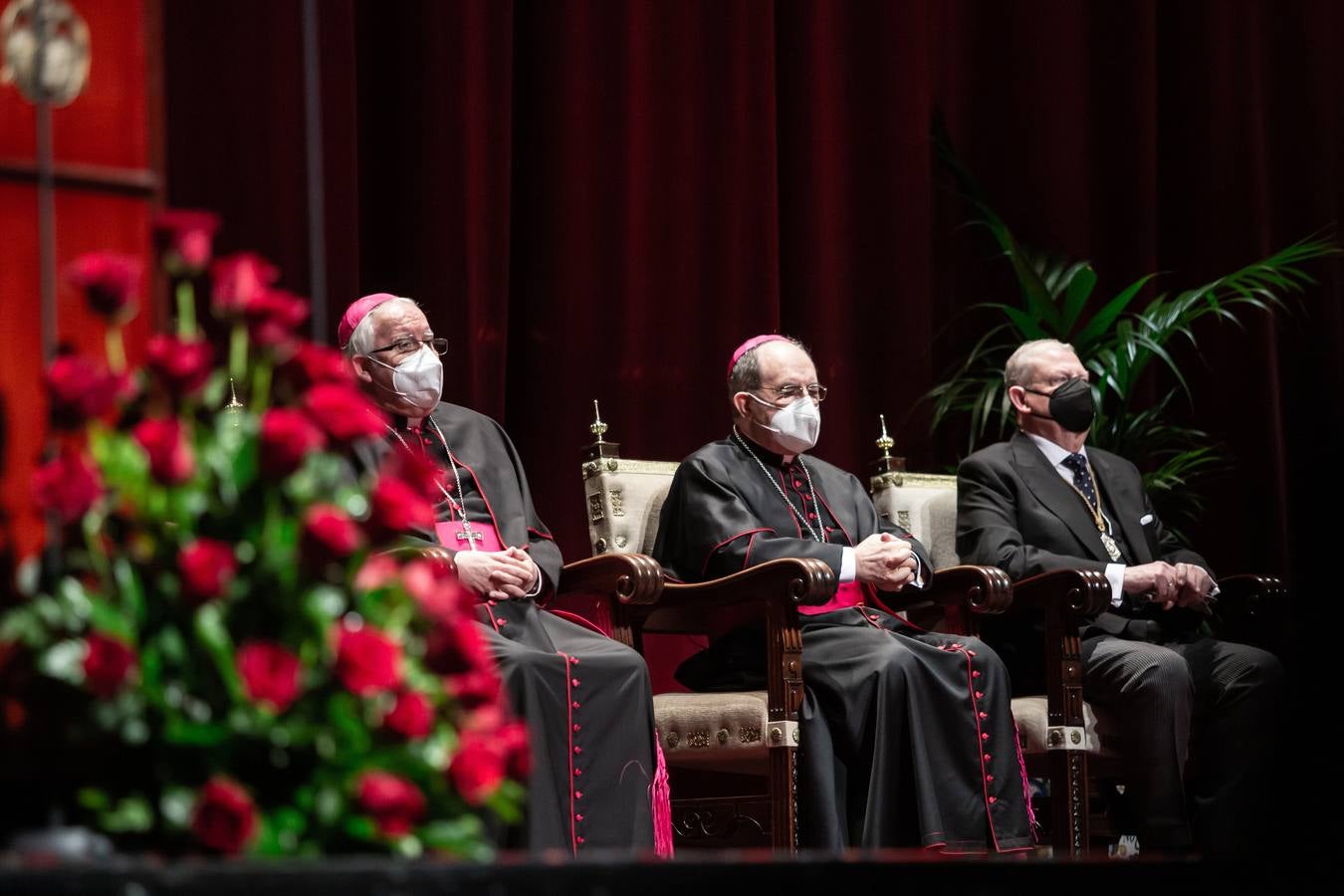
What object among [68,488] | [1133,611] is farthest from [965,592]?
[68,488]

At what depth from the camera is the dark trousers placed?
367 centimetres

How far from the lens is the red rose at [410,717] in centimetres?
125

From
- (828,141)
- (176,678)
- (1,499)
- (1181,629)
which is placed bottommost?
(1181,629)

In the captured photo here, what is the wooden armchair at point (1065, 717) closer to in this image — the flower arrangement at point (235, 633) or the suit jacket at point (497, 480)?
the suit jacket at point (497, 480)

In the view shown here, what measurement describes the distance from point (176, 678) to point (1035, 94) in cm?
481

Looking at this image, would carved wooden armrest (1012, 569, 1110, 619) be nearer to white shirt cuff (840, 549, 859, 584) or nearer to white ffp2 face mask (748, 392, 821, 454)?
white shirt cuff (840, 549, 859, 584)

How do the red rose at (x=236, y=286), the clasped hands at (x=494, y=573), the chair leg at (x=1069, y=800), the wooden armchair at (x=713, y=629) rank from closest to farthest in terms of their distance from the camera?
1. the red rose at (x=236, y=286)
2. the clasped hands at (x=494, y=573)
3. the wooden armchair at (x=713, y=629)
4. the chair leg at (x=1069, y=800)

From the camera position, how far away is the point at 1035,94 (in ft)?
18.2

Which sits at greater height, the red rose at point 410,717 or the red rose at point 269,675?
the red rose at point 269,675

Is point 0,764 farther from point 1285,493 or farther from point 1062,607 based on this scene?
point 1285,493

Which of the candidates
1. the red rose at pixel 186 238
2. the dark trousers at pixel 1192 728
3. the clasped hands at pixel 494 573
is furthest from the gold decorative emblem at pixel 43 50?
the dark trousers at pixel 1192 728

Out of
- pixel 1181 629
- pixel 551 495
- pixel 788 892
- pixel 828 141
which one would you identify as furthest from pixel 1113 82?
pixel 788 892

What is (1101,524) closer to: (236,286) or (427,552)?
(427,552)

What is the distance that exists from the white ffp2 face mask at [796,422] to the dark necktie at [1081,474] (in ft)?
2.83
